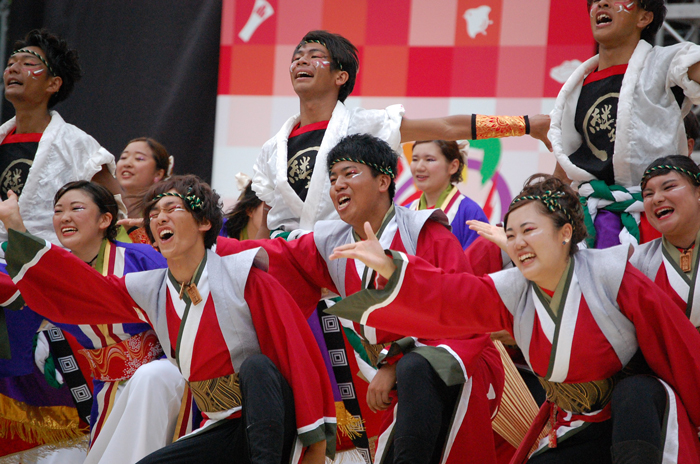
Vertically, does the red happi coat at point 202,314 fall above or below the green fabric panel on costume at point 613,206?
below

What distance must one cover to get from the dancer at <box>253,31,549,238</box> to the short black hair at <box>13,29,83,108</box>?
1.17m

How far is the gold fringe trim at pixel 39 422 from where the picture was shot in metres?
3.18

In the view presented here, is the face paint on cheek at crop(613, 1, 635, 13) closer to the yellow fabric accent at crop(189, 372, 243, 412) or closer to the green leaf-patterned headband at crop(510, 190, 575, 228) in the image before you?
the green leaf-patterned headband at crop(510, 190, 575, 228)

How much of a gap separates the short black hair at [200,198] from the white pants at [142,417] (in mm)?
457

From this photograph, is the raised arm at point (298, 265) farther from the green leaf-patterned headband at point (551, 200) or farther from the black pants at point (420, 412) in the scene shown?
the green leaf-patterned headband at point (551, 200)

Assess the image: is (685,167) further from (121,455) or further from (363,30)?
(363,30)

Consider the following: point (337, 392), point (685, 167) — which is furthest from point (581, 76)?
point (337, 392)

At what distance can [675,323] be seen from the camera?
2066mm

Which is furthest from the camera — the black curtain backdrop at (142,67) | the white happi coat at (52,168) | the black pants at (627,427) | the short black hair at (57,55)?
the black curtain backdrop at (142,67)

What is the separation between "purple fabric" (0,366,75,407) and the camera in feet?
10.5

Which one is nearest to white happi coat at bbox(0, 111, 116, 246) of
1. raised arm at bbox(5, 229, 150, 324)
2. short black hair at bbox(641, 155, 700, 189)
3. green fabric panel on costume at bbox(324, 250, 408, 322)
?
raised arm at bbox(5, 229, 150, 324)

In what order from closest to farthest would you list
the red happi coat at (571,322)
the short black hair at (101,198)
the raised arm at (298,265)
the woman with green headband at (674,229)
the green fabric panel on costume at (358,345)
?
the red happi coat at (571,322), the woman with green headband at (674,229), the raised arm at (298,265), the green fabric panel on costume at (358,345), the short black hair at (101,198)

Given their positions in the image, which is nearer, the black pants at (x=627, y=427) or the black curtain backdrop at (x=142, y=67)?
the black pants at (x=627, y=427)

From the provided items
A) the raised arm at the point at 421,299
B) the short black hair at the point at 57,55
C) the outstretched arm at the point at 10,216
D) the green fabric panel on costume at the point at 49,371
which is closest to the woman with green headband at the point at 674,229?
the raised arm at the point at 421,299
